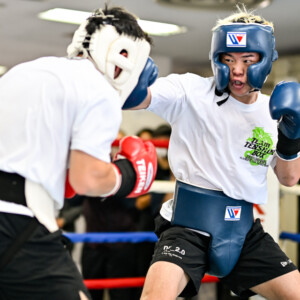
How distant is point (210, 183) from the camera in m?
2.22

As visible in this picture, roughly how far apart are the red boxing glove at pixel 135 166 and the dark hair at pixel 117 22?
31 centimetres

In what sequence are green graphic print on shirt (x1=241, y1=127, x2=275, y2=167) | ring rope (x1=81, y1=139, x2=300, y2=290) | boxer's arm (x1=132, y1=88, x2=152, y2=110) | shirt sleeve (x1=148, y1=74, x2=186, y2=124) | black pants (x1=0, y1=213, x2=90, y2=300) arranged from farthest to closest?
ring rope (x1=81, y1=139, x2=300, y2=290) < green graphic print on shirt (x1=241, y1=127, x2=275, y2=167) < shirt sleeve (x1=148, y1=74, x2=186, y2=124) < boxer's arm (x1=132, y1=88, x2=152, y2=110) < black pants (x1=0, y1=213, x2=90, y2=300)

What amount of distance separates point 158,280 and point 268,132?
0.74m

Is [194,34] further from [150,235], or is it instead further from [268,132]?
[268,132]

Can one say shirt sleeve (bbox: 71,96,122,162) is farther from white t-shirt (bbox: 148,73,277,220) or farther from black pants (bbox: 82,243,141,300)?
black pants (bbox: 82,243,141,300)

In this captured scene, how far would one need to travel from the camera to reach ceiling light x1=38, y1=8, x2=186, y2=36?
5.89 m

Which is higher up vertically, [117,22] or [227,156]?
[117,22]

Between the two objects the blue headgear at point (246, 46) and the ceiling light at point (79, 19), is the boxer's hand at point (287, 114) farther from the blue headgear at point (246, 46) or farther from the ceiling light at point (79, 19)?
the ceiling light at point (79, 19)

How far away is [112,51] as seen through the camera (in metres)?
1.58

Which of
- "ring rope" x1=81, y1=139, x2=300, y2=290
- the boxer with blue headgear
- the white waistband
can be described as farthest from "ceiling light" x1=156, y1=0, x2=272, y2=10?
the white waistband

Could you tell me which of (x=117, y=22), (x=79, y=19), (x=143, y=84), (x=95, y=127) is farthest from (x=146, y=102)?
(x=79, y=19)

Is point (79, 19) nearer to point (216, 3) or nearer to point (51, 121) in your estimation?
point (216, 3)

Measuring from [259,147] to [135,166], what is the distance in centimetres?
80

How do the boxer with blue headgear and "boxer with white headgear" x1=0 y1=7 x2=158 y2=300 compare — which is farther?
the boxer with blue headgear
